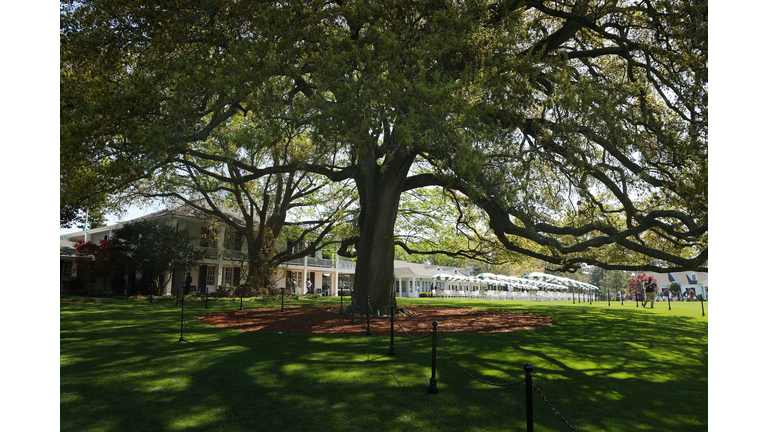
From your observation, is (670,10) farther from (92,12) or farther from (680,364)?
(92,12)

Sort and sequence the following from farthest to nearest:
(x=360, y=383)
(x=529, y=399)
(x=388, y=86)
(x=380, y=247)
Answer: (x=380, y=247)
(x=388, y=86)
(x=360, y=383)
(x=529, y=399)

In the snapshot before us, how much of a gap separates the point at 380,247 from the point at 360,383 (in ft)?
30.7

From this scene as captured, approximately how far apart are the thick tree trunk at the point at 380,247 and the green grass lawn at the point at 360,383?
5188 mm

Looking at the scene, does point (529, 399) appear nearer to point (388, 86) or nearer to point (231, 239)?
point (388, 86)

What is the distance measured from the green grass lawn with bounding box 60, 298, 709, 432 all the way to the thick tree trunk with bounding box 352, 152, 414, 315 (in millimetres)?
5188

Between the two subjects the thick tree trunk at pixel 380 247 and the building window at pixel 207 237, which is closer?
the thick tree trunk at pixel 380 247

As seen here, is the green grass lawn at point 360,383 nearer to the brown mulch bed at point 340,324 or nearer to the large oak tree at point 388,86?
the brown mulch bed at point 340,324

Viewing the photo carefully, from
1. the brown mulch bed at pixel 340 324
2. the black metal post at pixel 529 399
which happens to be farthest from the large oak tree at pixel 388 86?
the black metal post at pixel 529 399

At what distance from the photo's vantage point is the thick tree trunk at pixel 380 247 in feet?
51.2

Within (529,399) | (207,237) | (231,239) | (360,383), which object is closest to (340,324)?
(360,383)

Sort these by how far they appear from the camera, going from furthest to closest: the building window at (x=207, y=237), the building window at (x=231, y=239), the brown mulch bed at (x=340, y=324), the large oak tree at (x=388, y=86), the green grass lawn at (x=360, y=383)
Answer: the building window at (x=231, y=239)
the building window at (x=207, y=237)
the brown mulch bed at (x=340, y=324)
the large oak tree at (x=388, y=86)
the green grass lawn at (x=360, y=383)

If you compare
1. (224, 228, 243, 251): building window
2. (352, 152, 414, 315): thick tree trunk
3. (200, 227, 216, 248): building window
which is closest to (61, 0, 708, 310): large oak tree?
(352, 152, 414, 315): thick tree trunk

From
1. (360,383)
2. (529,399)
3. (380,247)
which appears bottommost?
(360,383)

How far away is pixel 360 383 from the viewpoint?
6430mm
